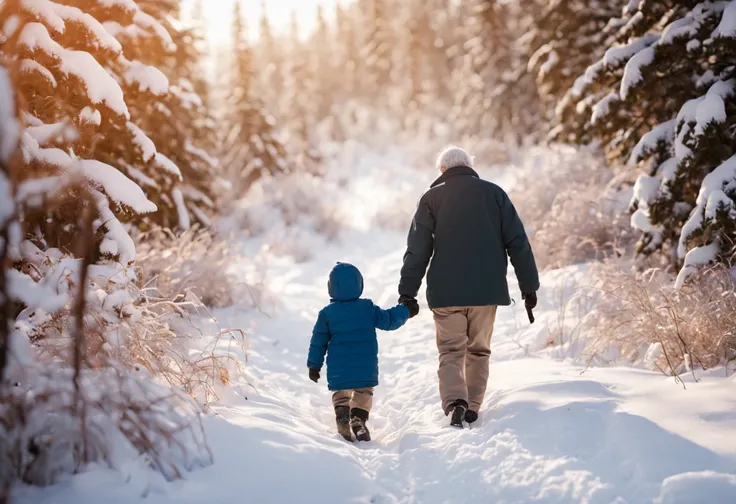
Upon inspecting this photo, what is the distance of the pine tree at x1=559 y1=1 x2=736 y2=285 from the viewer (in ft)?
16.5

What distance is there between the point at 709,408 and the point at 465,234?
2.01 metres

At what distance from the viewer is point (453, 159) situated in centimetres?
459

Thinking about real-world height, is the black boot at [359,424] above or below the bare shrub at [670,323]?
below

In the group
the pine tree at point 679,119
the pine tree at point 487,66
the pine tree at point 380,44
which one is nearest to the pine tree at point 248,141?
the pine tree at point 487,66

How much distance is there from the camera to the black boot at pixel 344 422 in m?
4.09

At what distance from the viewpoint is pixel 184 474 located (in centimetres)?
286

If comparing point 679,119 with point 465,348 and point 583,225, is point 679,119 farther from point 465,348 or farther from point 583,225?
point 465,348

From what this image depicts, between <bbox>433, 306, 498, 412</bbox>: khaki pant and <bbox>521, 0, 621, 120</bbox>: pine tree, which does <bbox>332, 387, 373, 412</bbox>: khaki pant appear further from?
<bbox>521, 0, 621, 120</bbox>: pine tree

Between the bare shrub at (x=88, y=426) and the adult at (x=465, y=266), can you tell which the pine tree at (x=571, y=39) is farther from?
the bare shrub at (x=88, y=426)

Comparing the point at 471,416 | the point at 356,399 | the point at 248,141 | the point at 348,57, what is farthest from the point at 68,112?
the point at 348,57

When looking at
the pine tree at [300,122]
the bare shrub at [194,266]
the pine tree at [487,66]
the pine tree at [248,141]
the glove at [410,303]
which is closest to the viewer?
the glove at [410,303]

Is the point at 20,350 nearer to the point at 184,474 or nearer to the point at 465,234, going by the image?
the point at 184,474

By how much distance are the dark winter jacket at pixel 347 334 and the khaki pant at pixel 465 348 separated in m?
0.40

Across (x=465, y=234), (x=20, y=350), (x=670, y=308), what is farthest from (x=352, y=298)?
(x=670, y=308)
